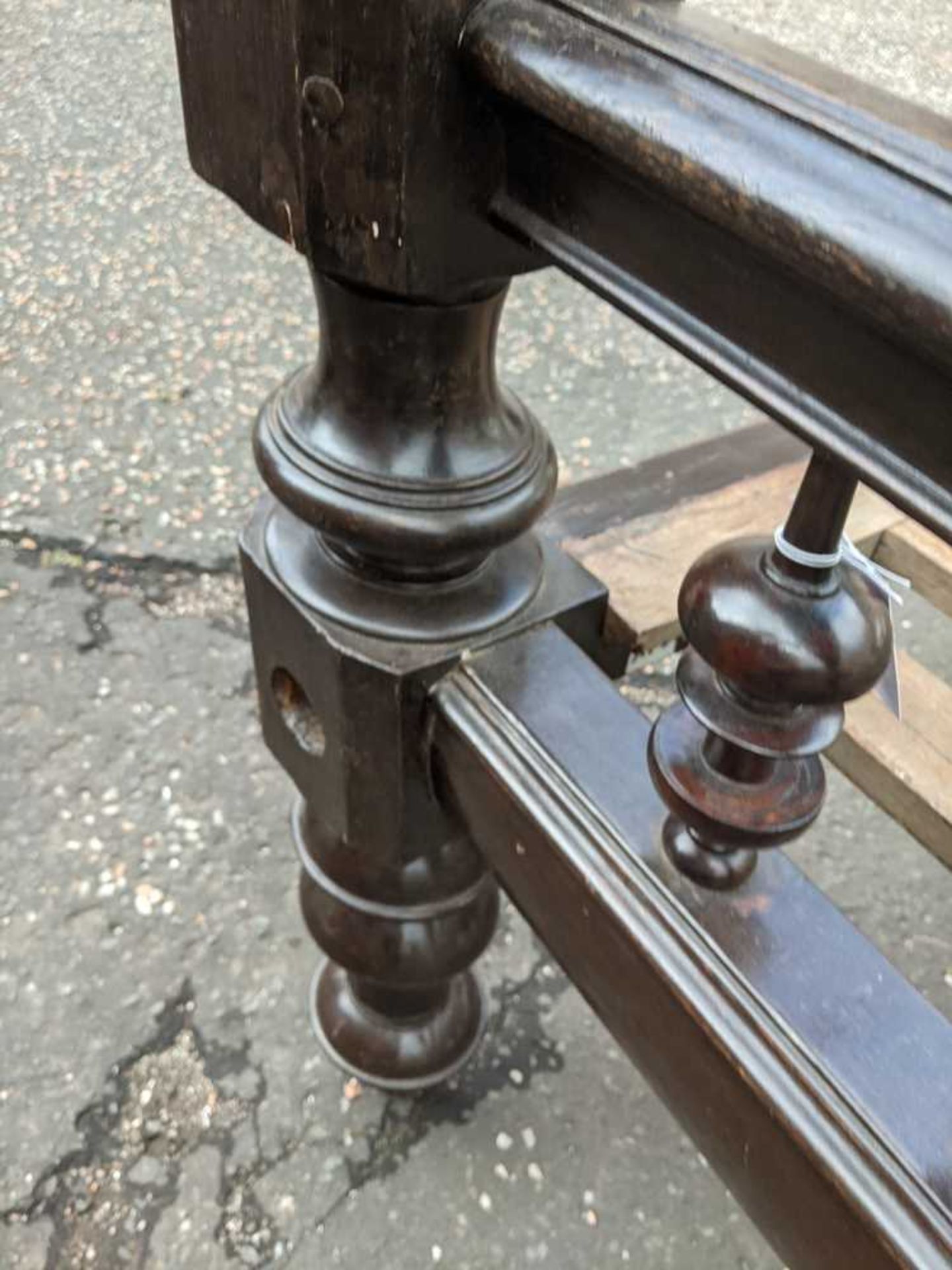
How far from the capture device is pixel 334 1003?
1095mm

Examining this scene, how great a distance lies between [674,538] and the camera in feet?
2.97

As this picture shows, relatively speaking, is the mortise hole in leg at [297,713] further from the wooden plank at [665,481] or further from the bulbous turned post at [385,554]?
the wooden plank at [665,481]

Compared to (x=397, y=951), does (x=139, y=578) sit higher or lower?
lower

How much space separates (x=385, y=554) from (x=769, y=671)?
9.8 inches

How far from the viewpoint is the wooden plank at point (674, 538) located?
821 millimetres

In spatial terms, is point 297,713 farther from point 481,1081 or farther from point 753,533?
point 481,1081

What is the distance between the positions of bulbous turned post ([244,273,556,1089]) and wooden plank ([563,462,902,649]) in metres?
0.11

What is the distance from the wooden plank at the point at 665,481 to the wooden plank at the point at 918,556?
10 cm

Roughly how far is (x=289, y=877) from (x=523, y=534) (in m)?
0.66

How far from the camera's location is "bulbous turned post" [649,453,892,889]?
468 mm

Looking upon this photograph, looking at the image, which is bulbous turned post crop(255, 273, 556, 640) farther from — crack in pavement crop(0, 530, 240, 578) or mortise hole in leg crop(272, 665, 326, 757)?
crack in pavement crop(0, 530, 240, 578)

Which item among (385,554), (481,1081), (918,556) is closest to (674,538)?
(918,556)

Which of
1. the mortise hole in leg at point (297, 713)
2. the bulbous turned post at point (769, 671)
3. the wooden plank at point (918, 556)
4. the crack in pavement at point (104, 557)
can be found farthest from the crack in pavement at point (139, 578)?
the bulbous turned post at point (769, 671)

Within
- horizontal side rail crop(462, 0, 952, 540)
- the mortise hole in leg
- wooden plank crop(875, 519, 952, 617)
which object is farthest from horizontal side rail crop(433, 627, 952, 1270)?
wooden plank crop(875, 519, 952, 617)
